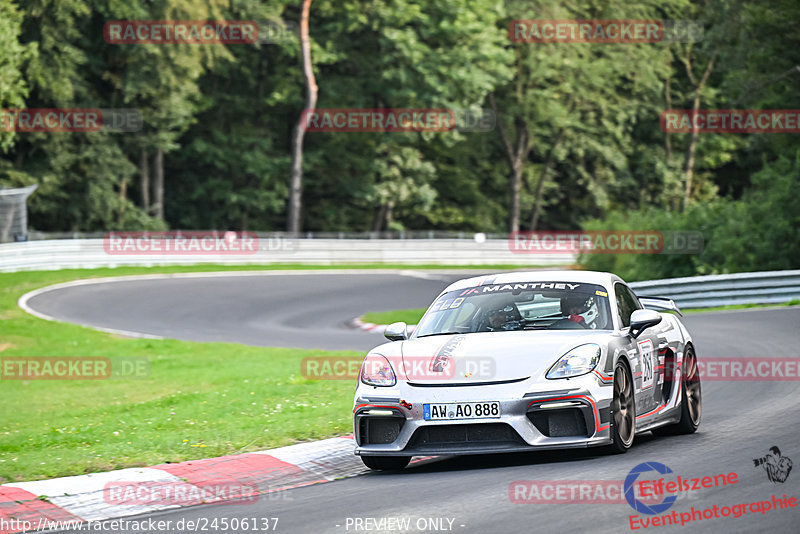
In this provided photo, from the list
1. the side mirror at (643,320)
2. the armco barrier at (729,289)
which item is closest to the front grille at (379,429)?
the side mirror at (643,320)

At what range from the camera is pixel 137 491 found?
780cm

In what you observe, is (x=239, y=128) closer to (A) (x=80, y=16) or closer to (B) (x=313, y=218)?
(B) (x=313, y=218)

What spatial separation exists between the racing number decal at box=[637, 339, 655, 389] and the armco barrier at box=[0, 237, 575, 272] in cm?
2972

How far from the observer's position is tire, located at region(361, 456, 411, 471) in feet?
27.8

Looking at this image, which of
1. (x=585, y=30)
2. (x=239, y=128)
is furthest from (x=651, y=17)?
(x=239, y=128)

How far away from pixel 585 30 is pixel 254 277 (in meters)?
30.9

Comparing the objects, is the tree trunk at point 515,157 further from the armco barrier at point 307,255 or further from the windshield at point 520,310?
the windshield at point 520,310

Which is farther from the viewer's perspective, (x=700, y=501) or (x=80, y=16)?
(x=80, y=16)

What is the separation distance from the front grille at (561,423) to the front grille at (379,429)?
3.15ft

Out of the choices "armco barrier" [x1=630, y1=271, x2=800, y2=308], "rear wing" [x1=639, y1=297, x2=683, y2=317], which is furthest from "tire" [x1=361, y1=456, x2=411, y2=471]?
"armco barrier" [x1=630, y1=271, x2=800, y2=308]

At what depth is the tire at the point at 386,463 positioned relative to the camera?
27.8 ft

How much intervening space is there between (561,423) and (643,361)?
1.45 meters

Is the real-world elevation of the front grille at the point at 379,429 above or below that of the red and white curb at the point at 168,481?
above

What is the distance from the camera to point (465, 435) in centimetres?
793
